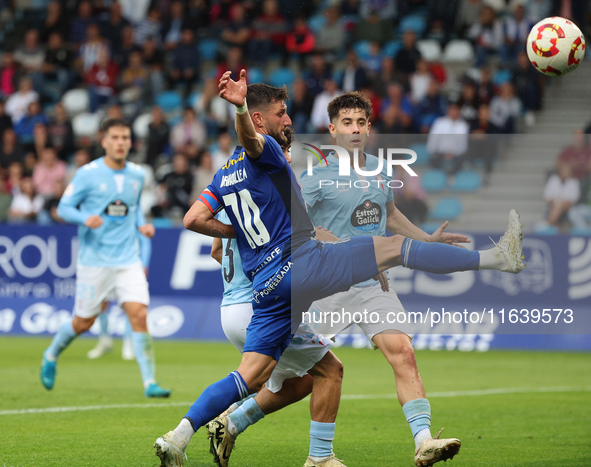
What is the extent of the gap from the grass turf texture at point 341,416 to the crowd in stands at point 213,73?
394 cm

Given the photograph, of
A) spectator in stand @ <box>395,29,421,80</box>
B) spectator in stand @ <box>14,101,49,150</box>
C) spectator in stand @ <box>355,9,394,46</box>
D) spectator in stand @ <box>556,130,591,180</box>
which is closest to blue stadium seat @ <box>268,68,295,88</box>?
spectator in stand @ <box>355,9,394,46</box>

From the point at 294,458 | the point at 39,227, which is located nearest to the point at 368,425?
the point at 294,458

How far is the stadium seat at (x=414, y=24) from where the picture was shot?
1745 centimetres

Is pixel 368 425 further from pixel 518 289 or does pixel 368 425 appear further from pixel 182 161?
pixel 182 161

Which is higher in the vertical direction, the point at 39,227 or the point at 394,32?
the point at 394,32

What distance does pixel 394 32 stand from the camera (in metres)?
17.3

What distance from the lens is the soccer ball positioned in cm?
573

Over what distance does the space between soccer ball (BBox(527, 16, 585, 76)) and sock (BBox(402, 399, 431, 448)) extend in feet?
8.49

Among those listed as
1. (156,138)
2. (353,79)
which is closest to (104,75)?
(156,138)

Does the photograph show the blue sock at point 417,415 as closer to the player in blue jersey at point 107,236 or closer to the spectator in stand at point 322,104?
the player in blue jersey at point 107,236

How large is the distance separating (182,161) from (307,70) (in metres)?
3.90

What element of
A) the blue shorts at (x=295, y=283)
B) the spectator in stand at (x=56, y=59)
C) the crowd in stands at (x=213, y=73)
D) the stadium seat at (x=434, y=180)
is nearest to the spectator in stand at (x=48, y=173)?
the crowd in stands at (x=213, y=73)

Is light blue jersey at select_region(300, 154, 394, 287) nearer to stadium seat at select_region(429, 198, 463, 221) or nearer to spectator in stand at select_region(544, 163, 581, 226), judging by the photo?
stadium seat at select_region(429, 198, 463, 221)

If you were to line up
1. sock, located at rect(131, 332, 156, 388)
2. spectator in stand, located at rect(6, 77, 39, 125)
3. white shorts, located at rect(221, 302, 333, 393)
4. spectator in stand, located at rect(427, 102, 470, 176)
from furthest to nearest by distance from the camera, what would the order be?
spectator in stand, located at rect(6, 77, 39, 125) → spectator in stand, located at rect(427, 102, 470, 176) → sock, located at rect(131, 332, 156, 388) → white shorts, located at rect(221, 302, 333, 393)
